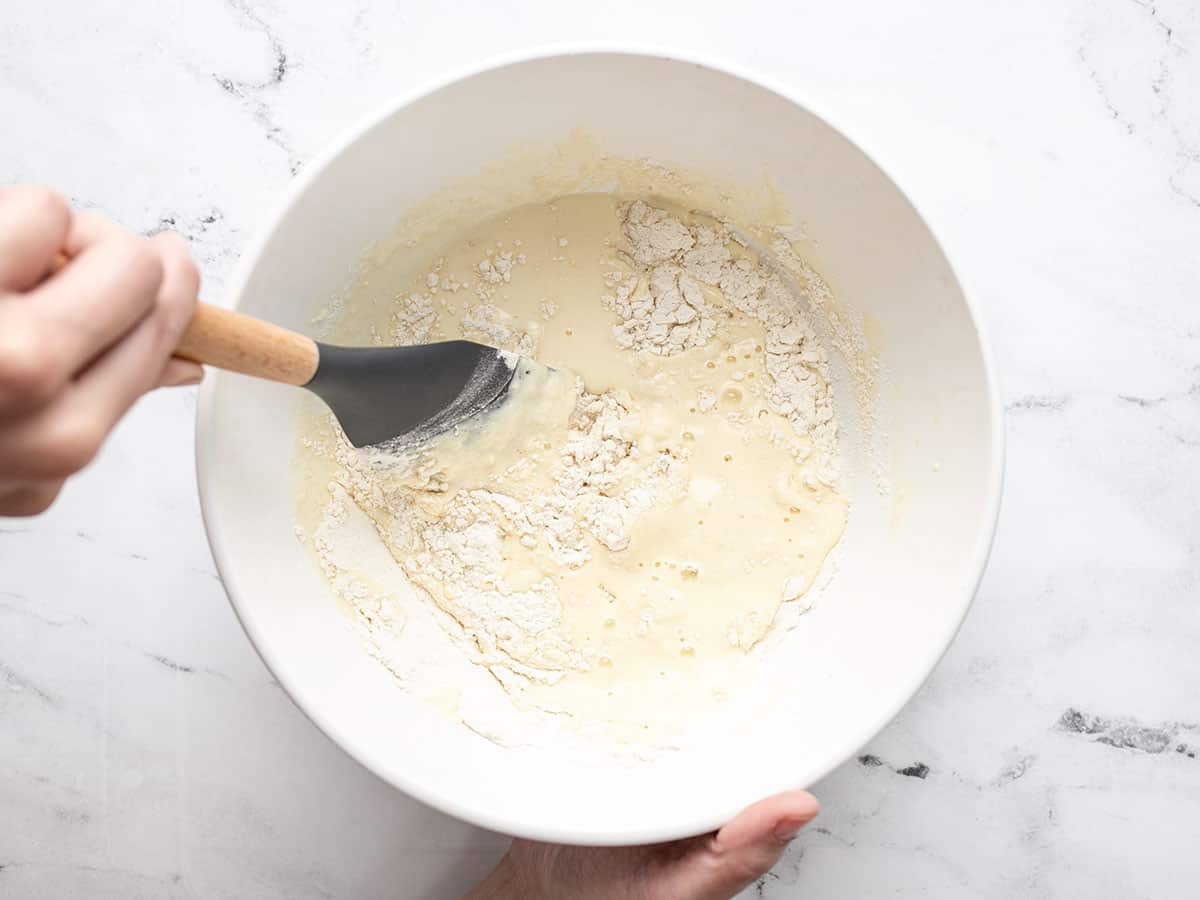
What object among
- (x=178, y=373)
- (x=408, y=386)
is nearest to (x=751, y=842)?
(x=408, y=386)

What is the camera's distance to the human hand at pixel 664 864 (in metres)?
1.05

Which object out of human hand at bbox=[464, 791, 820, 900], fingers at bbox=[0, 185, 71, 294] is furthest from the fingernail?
fingers at bbox=[0, 185, 71, 294]

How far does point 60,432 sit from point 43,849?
0.97 metres

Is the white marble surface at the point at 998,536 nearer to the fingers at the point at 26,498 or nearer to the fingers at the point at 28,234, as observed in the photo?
the fingers at the point at 26,498

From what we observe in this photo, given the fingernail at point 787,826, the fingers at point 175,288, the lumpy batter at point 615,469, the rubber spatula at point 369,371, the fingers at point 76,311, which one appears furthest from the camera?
the lumpy batter at point 615,469

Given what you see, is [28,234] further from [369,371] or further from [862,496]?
[862,496]

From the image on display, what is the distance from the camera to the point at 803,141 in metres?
1.16

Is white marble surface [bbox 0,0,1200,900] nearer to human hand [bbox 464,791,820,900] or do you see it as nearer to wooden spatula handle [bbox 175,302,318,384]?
human hand [bbox 464,791,820,900]

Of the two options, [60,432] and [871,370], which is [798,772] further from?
[60,432]

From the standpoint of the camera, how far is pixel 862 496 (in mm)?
1308

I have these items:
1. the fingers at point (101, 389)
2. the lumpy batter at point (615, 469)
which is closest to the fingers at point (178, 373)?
the fingers at point (101, 389)

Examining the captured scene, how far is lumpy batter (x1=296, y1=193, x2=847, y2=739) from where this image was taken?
1.30 metres

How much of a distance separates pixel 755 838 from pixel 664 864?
18 centimetres

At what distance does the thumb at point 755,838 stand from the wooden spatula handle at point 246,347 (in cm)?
67
